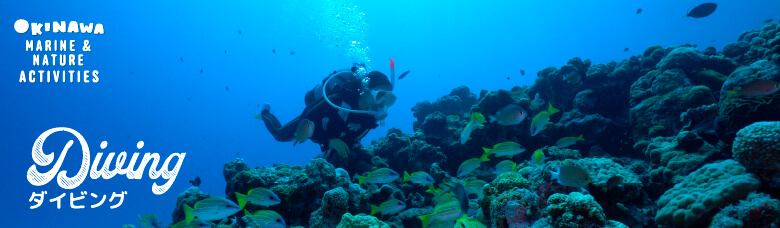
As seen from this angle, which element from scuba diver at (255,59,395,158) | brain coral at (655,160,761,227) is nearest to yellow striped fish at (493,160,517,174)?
brain coral at (655,160,761,227)

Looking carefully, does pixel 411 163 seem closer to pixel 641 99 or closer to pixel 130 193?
pixel 641 99

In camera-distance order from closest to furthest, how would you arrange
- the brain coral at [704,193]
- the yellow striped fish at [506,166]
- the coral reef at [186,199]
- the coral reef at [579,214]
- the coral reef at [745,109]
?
1. the coral reef at [579,214]
2. the brain coral at [704,193]
3. the coral reef at [745,109]
4. the yellow striped fish at [506,166]
5. the coral reef at [186,199]

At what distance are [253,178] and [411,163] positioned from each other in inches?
151

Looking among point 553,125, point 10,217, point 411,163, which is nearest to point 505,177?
point 411,163

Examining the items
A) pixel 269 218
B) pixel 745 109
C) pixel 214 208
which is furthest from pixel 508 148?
pixel 214 208

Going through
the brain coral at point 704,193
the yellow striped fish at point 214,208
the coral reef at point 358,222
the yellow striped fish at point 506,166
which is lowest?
the brain coral at point 704,193

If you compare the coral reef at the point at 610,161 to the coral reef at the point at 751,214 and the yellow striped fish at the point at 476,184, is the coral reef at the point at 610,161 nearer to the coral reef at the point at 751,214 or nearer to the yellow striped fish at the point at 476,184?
the coral reef at the point at 751,214

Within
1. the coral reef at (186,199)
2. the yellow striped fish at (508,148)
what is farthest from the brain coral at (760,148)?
the coral reef at (186,199)

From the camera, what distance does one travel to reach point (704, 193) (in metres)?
3.74

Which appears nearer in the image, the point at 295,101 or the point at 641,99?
the point at 641,99

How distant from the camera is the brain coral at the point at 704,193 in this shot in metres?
3.59

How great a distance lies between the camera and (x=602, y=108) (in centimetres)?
974

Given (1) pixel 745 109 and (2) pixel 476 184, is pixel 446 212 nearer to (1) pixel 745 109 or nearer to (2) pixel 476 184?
(2) pixel 476 184

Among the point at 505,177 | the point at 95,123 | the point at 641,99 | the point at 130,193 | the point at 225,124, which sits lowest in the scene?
the point at 505,177
